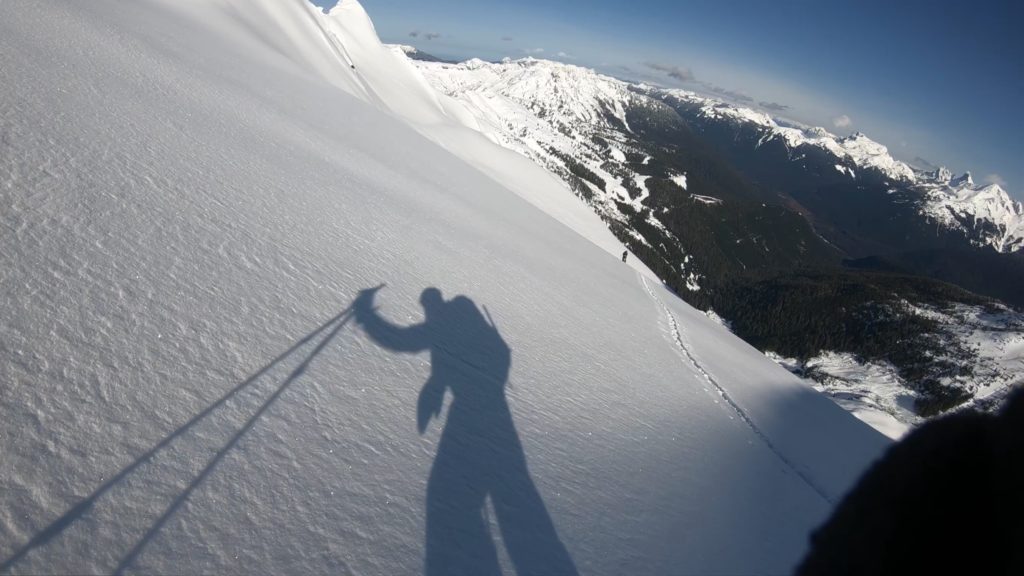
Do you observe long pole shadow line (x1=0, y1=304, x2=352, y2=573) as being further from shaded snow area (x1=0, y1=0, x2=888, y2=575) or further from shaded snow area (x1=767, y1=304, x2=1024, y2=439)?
shaded snow area (x1=767, y1=304, x2=1024, y2=439)

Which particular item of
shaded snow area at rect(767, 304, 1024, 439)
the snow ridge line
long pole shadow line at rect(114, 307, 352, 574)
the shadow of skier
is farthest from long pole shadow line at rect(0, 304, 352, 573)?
shaded snow area at rect(767, 304, 1024, 439)

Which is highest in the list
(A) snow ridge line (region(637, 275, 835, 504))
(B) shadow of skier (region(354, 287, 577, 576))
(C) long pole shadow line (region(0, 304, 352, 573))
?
(A) snow ridge line (region(637, 275, 835, 504))

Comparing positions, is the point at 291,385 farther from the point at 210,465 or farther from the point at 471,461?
the point at 471,461

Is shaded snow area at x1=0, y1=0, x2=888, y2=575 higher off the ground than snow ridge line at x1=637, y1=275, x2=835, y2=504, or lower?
lower

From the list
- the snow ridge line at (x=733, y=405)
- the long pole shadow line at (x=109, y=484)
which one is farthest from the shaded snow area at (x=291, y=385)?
the snow ridge line at (x=733, y=405)

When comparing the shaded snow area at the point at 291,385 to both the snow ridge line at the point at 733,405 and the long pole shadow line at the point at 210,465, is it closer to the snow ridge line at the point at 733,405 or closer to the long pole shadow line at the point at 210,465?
the long pole shadow line at the point at 210,465

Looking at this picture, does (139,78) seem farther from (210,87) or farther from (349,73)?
(349,73)

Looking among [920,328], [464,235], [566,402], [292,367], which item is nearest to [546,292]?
[464,235]
